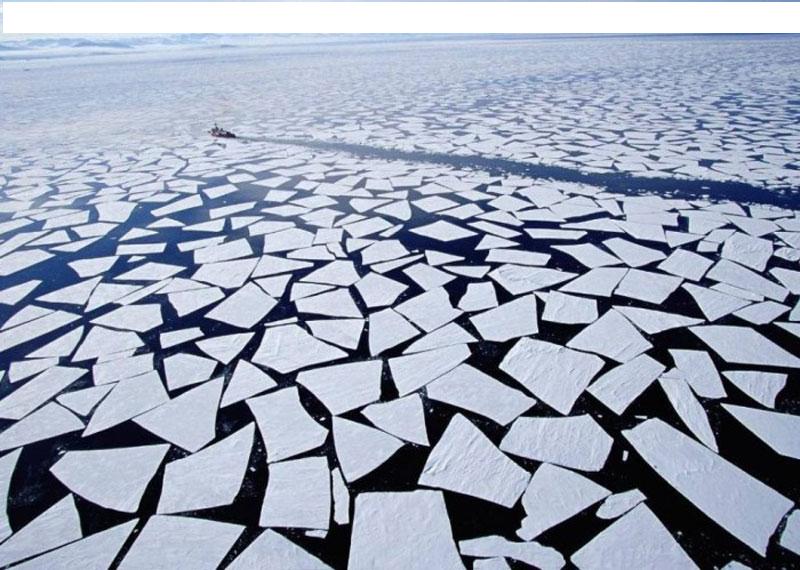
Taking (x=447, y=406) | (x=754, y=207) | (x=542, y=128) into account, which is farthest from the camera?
(x=542, y=128)

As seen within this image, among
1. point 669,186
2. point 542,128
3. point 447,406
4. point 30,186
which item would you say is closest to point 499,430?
point 447,406

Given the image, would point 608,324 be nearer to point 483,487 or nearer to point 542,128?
point 483,487

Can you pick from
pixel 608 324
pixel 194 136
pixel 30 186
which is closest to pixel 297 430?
pixel 608 324

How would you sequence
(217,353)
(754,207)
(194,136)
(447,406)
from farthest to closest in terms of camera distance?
(194,136) < (754,207) < (217,353) < (447,406)

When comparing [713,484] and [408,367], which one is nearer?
[713,484]

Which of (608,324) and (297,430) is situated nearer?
(297,430)

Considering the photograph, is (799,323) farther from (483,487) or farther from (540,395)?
(483,487)
